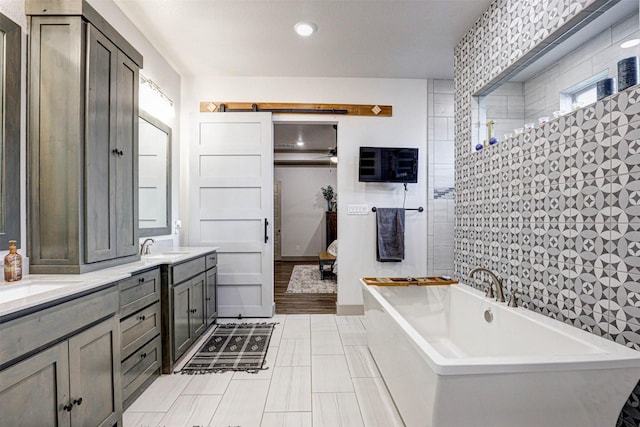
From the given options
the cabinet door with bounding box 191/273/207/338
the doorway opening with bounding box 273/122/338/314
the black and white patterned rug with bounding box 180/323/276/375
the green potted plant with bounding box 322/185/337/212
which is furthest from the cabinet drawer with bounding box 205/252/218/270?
the green potted plant with bounding box 322/185/337/212

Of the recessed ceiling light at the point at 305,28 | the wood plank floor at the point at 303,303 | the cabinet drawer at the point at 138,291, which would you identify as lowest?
the wood plank floor at the point at 303,303

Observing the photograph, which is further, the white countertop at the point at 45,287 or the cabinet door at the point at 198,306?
the cabinet door at the point at 198,306

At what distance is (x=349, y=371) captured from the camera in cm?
230

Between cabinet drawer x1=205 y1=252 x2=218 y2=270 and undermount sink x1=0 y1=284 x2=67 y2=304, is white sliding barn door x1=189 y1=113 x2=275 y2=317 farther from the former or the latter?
undermount sink x1=0 y1=284 x2=67 y2=304

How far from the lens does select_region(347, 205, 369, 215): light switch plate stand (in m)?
3.62

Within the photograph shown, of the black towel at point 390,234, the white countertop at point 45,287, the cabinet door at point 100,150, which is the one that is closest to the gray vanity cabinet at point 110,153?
the cabinet door at point 100,150

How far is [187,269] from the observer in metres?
2.56

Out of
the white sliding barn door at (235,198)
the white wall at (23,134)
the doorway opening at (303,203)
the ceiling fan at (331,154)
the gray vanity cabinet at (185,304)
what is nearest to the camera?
the white wall at (23,134)

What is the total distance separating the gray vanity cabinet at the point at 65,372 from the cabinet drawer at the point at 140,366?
230mm

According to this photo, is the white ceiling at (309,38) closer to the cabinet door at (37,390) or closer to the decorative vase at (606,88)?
the decorative vase at (606,88)

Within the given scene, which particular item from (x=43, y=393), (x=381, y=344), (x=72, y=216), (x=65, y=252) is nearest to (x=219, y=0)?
(x=72, y=216)

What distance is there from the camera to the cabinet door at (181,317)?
7.66ft

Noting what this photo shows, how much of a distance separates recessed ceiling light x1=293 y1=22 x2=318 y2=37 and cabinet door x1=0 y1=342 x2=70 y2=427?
8.73 feet

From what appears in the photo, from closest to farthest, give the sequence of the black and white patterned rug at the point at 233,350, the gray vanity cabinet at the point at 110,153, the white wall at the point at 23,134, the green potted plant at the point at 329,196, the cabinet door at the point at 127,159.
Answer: the white wall at the point at 23,134
the gray vanity cabinet at the point at 110,153
the cabinet door at the point at 127,159
the black and white patterned rug at the point at 233,350
the green potted plant at the point at 329,196
